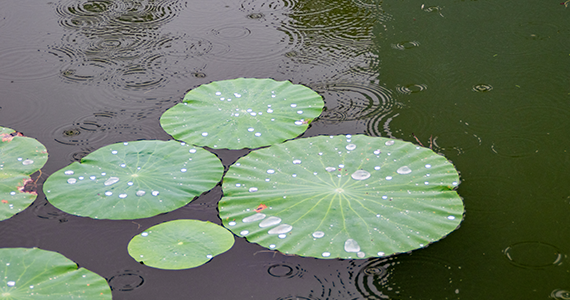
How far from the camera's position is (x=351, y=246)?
5.51ft

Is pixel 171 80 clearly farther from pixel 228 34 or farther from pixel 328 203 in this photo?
pixel 328 203

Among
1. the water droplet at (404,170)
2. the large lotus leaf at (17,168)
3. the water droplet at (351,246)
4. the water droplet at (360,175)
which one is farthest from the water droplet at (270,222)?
the large lotus leaf at (17,168)

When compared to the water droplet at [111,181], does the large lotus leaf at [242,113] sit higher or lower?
higher

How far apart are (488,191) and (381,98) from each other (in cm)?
80

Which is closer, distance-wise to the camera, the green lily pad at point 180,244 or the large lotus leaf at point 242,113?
the green lily pad at point 180,244

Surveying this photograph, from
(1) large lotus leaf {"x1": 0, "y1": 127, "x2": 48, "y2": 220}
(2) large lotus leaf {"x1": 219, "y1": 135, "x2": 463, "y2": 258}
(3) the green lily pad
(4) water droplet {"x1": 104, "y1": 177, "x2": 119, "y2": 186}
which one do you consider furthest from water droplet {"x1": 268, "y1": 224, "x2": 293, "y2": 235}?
(1) large lotus leaf {"x1": 0, "y1": 127, "x2": 48, "y2": 220}

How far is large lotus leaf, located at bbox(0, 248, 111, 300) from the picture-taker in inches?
59.6

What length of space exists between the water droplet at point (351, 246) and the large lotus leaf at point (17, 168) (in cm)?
121

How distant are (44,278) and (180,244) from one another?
0.43 m

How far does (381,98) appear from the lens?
101 inches

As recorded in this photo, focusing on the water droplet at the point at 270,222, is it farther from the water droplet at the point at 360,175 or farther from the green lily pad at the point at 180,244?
the water droplet at the point at 360,175

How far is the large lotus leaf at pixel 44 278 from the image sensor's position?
1.51 metres

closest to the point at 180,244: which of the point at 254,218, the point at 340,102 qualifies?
the point at 254,218

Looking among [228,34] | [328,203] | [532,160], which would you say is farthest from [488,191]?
[228,34]
